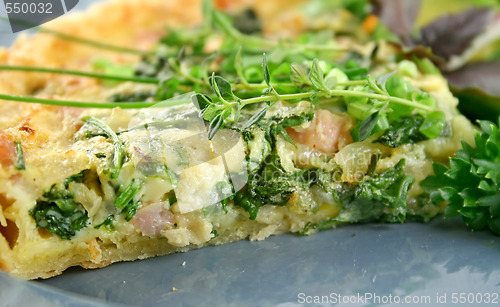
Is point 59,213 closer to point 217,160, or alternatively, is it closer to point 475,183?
point 217,160

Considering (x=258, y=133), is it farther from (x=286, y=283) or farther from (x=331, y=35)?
(x=331, y=35)

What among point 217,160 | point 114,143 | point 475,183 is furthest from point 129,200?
point 475,183

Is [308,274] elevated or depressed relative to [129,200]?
depressed

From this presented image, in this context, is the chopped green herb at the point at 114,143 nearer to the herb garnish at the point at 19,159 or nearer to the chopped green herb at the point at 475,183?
the herb garnish at the point at 19,159

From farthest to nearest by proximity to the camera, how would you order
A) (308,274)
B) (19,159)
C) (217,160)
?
1. (217,160)
2. (308,274)
3. (19,159)

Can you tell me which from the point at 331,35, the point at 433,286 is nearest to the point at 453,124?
the point at 433,286

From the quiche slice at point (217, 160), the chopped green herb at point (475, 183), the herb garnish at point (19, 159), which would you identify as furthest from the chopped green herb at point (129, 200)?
the chopped green herb at point (475, 183)

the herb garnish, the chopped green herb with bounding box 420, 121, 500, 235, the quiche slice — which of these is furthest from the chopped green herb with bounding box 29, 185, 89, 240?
the chopped green herb with bounding box 420, 121, 500, 235
